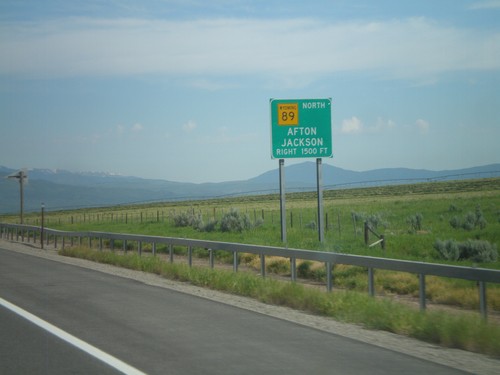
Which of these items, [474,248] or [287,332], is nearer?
[287,332]

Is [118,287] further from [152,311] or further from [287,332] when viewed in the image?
[287,332]

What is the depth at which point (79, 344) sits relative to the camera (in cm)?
909

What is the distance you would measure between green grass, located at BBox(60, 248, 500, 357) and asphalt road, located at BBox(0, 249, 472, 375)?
3.88ft

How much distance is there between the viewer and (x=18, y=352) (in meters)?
8.59

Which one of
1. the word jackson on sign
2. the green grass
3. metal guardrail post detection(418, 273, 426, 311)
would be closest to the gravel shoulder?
the green grass

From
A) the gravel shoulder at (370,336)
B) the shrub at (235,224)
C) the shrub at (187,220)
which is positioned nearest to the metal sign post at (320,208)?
the gravel shoulder at (370,336)

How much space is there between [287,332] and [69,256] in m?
19.4

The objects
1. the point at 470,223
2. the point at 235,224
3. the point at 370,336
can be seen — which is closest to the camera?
the point at 370,336

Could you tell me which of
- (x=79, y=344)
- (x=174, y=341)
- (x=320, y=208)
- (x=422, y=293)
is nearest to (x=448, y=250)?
(x=320, y=208)

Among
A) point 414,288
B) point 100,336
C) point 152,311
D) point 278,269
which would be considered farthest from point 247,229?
point 100,336

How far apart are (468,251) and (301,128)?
7.46 m

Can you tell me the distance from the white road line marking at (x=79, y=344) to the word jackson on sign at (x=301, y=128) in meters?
14.4

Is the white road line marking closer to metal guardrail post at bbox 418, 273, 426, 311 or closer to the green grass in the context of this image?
the green grass

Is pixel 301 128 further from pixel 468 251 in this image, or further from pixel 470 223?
pixel 470 223
